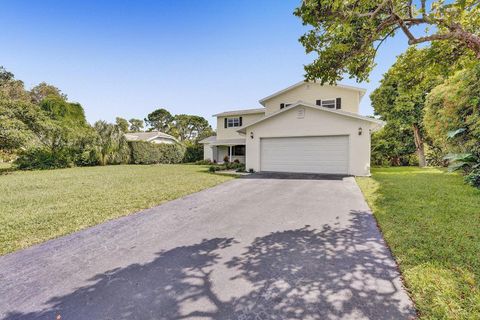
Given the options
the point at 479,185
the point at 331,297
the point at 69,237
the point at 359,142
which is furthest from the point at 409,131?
the point at 69,237

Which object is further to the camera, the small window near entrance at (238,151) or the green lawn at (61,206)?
the small window near entrance at (238,151)

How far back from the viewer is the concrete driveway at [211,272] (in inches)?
88.1

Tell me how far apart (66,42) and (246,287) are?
54.4 ft

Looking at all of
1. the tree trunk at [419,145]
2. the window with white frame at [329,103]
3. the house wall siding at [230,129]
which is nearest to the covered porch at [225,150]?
the house wall siding at [230,129]

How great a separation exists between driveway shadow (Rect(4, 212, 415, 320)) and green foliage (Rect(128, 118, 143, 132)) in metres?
66.2

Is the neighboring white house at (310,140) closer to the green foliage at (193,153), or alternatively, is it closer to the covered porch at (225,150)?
the covered porch at (225,150)

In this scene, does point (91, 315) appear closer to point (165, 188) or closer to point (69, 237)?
point (69, 237)

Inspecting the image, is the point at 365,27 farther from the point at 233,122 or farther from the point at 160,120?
the point at 160,120

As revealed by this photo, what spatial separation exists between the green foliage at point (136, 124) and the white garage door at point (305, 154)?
5781 cm

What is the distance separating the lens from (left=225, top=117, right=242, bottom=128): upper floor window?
901 inches

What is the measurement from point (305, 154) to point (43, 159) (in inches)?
771

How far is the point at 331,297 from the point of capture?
237 centimetres

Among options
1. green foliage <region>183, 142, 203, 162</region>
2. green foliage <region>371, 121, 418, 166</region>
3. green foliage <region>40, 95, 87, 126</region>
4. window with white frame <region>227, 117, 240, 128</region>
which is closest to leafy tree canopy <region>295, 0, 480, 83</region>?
green foliage <region>371, 121, 418, 166</region>

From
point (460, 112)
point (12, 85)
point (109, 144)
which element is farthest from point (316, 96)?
point (12, 85)
